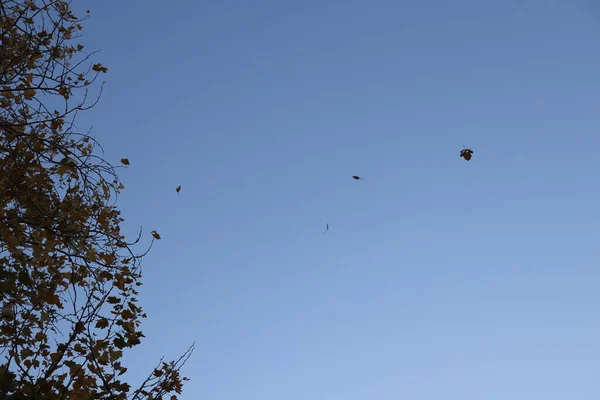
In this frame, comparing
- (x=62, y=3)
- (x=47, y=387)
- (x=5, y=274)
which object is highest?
(x=62, y=3)

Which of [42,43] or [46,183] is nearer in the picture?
[46,183]

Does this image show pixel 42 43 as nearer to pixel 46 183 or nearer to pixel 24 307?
pixel 46 183

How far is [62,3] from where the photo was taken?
6250 mm

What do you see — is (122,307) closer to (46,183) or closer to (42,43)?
(46,183)

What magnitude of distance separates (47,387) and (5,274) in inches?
→ 40.7

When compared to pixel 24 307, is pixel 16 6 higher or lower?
higher

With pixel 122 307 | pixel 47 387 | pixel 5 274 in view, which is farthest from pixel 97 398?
pixel 122 307

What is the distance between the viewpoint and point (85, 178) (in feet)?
16.7

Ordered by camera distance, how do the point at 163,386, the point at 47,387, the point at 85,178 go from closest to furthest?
the point at 47,387
the point at 163,386
the point at 85,178

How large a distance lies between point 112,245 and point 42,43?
2.30m

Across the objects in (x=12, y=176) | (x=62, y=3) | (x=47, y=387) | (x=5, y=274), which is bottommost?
(x=47, y=387)

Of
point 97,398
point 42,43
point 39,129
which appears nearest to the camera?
point 97,398

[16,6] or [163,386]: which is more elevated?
[16,6]

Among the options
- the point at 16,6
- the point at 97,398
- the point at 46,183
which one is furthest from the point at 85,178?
the point at 97,398
